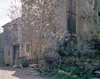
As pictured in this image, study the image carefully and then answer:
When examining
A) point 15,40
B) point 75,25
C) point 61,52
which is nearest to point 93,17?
point 75,25

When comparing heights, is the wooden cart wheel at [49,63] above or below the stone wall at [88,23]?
below

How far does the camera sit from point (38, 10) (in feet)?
26.7

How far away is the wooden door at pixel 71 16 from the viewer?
32.5ft

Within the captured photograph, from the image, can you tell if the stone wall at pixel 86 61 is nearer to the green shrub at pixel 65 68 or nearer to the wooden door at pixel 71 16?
the green shrub at pixel 65 68

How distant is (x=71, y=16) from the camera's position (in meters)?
10.2

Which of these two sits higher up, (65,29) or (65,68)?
(65,29)

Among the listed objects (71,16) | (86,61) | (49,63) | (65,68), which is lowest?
(65,68)

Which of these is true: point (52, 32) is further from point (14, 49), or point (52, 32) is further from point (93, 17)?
point (14, 49)

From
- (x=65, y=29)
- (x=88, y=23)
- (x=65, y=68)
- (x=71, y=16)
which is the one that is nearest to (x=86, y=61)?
(x=65, y=68)

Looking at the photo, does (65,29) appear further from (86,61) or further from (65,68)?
(65,68)

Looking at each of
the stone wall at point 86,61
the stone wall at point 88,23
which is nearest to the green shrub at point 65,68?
the stone wall at point 86,61

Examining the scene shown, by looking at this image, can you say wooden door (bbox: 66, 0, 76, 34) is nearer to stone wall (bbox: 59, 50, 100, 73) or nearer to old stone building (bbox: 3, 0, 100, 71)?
old stone building (bbox: 3, 0, 100, 71)

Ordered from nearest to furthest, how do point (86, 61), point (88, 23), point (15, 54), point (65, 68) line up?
1. point (65, 68)
2. point (86, 61)
3. point (88, 23)
4. point (15, 54)

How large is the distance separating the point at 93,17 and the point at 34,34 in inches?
163
